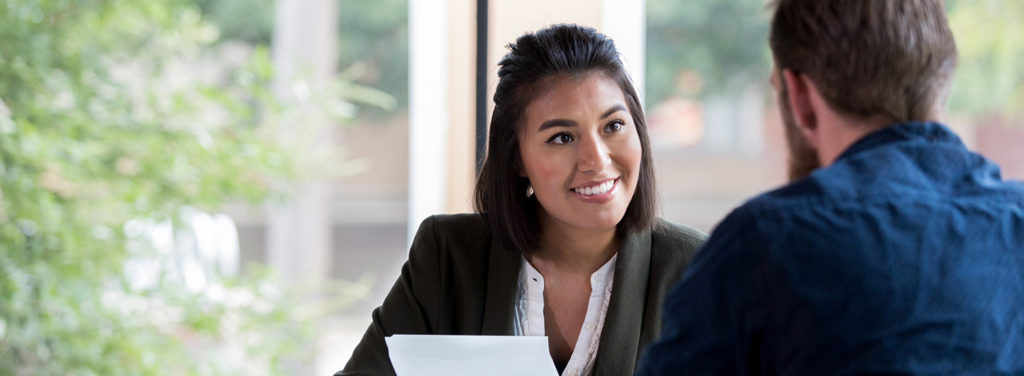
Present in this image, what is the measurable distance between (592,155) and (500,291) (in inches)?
10.8

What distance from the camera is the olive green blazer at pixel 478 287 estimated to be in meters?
1.47

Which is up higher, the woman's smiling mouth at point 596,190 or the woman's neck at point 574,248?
the woman's smiling mouth at point 596,190

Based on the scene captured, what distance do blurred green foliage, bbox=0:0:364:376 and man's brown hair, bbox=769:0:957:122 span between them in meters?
1.99

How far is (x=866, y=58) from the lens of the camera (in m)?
0.78

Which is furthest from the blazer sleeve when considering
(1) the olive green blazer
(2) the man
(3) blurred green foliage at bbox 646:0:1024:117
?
(3) blurred green foliage at bbox 646:0:1024:117

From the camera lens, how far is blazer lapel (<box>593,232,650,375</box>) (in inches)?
55.6

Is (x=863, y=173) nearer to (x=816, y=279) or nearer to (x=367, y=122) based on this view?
(x=816, y=279)

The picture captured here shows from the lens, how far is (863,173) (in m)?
0.76

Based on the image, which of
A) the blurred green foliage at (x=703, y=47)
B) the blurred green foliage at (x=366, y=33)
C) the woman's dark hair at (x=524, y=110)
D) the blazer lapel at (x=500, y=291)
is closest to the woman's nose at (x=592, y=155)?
the woman's dark hair at (x=524, y=110)

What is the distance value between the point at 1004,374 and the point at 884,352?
0.13 metres

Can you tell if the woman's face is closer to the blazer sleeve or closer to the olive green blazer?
the olive green blazer

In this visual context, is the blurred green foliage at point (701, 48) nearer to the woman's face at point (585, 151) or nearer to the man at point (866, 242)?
the woman's face at point (585, 151)

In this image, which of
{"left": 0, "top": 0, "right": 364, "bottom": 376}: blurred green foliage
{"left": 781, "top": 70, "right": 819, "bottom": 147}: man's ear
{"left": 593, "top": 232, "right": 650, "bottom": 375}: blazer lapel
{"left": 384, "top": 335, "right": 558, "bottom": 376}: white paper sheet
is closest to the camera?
{"left": 781, "top": 70, "right": 819, "bottom": 147}: man's ear

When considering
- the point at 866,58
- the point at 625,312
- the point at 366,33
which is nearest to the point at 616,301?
the point at 625,312
